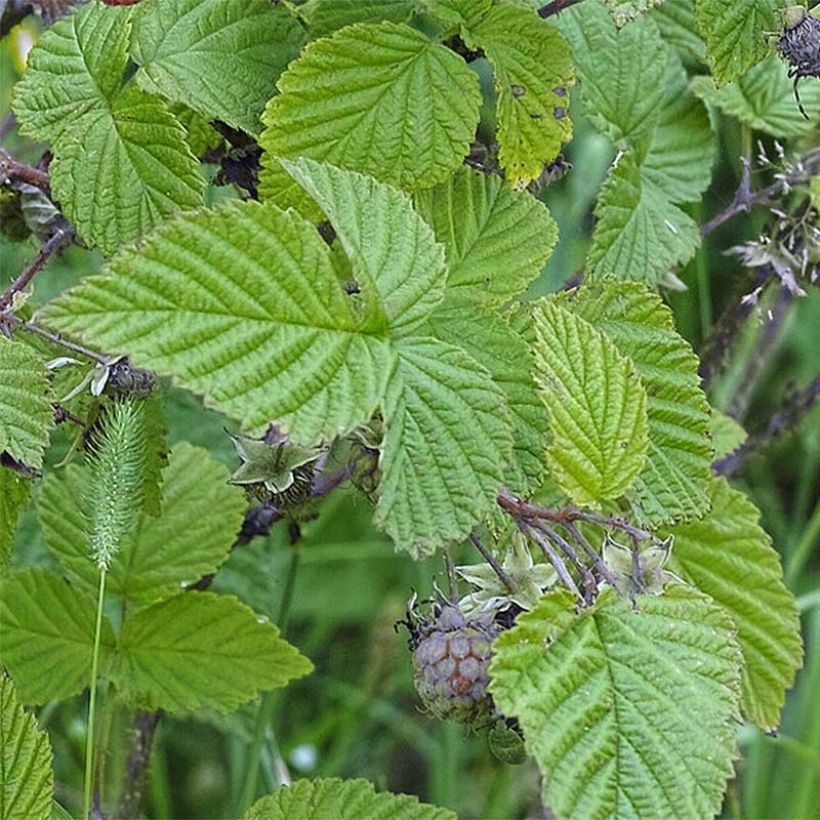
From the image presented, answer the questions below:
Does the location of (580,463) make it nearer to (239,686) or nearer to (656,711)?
A: (656,711)

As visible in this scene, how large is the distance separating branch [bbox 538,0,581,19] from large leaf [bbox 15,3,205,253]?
0.34m

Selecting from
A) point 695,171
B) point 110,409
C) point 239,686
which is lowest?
point 239,686

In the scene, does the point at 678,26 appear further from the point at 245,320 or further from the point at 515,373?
the point at 245,320

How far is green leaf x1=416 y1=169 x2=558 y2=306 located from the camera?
109cm

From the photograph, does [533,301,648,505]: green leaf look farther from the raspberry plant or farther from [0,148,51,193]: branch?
[0,148,51,193]: branch

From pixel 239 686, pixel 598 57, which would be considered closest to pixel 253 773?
pixel 239 686

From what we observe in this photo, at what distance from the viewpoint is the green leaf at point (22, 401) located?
0.97 metres

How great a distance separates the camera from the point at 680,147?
137 centimetres

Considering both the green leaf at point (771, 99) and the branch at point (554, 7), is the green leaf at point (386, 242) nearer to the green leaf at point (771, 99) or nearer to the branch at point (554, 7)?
the branch at point (554, 7)

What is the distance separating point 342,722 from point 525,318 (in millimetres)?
1356

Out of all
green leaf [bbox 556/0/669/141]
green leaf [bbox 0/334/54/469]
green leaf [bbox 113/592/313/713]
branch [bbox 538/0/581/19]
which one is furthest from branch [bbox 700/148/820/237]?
green leaf [bbox 0/334/54/469]

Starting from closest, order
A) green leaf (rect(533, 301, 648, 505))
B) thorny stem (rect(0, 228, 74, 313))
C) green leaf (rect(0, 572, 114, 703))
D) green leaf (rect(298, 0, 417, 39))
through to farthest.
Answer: green leaf (rect(533, 301, 648, 505)), thorny stem (rect(0, 228, 74, 313)), green leaf (rect(298, 0, 417, 39)), green leaf (rect(0, 572, 114, 703))

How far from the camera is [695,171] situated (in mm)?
1352

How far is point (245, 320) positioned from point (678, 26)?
69 centimetres
